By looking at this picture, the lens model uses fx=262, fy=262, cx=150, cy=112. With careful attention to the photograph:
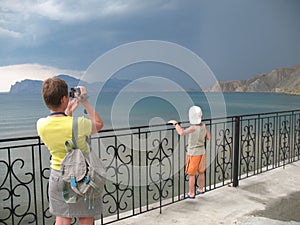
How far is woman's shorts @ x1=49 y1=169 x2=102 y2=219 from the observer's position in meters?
1.51

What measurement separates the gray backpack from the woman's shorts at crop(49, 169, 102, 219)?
0.16 ft

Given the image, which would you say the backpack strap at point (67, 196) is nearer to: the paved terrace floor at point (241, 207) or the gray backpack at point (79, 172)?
the gray backpack at point (79, 172)

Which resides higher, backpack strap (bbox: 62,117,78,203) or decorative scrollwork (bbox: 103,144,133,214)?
backpack strap (bbox: 62,117,78,203)

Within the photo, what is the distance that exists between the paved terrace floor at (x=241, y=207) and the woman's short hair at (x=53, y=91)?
5.48 feet

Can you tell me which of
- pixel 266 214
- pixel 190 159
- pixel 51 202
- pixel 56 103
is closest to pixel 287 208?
pixel 266 214

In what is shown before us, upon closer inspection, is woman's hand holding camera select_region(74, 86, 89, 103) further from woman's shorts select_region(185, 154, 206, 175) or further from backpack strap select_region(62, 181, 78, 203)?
woman's shorts select_region(185, 154, 206, 175)

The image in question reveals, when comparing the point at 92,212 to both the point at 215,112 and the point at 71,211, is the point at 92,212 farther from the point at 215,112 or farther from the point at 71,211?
the point at 215,112

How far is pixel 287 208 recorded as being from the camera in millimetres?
2906

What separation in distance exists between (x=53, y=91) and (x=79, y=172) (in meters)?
0.46

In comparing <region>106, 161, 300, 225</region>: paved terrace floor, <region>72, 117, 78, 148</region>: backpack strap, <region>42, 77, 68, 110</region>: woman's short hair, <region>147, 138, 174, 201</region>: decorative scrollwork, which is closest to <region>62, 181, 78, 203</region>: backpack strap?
<region>72, 117, 78, 148</region>: backpack strap

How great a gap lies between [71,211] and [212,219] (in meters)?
1.65

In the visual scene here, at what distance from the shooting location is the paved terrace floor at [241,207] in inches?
103

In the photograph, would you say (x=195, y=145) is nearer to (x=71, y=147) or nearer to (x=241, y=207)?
(x=241, y=207)

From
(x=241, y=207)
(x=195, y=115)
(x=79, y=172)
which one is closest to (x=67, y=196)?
(x=79, y=172)
